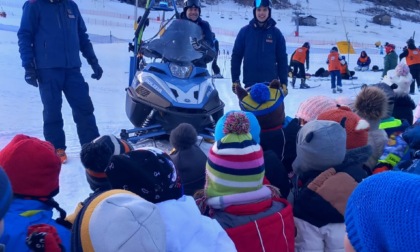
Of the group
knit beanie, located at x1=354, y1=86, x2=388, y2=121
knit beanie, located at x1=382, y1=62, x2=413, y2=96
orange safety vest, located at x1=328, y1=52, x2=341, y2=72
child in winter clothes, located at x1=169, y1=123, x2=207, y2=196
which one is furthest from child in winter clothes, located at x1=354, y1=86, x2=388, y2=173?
orange safety vest, located at x1=328, y1=52, x2=341, y2=72

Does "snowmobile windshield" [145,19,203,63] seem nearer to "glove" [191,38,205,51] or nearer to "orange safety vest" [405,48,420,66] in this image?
"glove" [191,38,205,51]

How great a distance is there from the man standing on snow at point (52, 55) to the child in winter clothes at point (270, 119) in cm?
221

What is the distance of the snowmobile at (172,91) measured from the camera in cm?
429

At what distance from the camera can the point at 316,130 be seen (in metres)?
2.18

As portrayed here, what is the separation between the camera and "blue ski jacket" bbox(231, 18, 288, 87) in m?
4.80

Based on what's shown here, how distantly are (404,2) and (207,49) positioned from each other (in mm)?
64574

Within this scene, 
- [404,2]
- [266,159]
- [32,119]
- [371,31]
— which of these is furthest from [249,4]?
[266,159]

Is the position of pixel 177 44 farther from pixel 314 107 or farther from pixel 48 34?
pixel 314 107

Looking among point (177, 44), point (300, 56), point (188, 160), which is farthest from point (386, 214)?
point (300, 56)

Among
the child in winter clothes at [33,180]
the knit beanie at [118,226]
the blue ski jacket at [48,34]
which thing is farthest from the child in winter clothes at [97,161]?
the blue ski jacket at [48,34]

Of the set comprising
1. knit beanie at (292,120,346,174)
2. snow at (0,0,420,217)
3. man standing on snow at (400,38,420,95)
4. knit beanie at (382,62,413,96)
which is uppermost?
knit beanie at (292,120,346,174)

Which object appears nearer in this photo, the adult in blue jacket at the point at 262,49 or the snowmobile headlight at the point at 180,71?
the snowmobile headlight at the point at 180,71

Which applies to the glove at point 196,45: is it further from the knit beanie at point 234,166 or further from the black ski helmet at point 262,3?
the knit beanie at point 234,166

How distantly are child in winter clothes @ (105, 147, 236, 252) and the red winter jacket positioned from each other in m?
0.21
